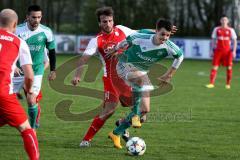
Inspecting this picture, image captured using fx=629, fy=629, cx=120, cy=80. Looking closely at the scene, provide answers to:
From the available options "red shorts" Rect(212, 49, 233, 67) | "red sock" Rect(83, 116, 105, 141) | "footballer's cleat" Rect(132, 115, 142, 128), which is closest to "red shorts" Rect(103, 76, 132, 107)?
"red sock" Rect(83, 116, 105, 141)

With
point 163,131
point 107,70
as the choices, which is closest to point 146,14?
point 163,131

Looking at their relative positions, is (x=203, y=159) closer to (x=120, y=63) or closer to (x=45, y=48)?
(x=120, y=63)

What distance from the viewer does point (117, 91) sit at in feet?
29.9

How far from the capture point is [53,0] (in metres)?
48.4

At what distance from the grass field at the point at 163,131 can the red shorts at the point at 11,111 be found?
1.34m

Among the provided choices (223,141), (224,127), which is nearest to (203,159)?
(223,141)

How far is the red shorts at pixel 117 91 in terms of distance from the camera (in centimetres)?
904

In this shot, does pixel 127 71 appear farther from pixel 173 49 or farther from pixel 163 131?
pixel 163 131

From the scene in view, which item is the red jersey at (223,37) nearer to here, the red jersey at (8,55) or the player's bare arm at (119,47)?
the player's bare arm at (119,47)

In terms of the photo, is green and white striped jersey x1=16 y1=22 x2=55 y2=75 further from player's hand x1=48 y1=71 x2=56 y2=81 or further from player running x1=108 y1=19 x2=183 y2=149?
player running x1=108 y1=19 x2=183 y2=149

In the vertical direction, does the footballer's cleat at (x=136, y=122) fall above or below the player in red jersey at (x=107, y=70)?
below

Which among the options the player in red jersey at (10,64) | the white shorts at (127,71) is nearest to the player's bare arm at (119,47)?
the white shorts at (127,71)

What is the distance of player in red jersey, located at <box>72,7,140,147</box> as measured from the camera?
29.0 ft

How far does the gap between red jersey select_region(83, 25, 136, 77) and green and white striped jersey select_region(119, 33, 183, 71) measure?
0.27 metres
